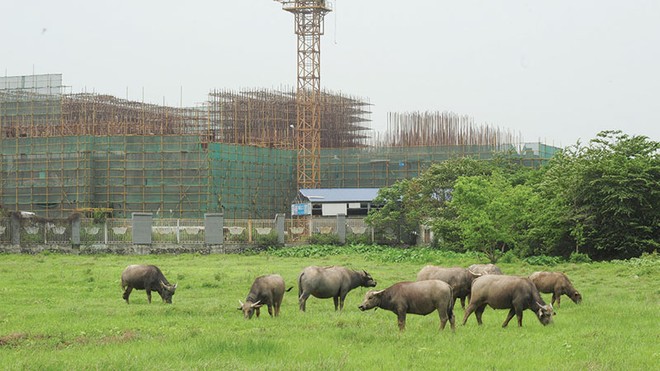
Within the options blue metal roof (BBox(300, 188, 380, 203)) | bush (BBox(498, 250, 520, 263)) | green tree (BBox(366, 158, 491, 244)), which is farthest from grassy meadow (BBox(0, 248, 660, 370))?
blue metal roof (BBox(300, 188, 380, 203))

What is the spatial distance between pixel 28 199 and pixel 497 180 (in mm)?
36989

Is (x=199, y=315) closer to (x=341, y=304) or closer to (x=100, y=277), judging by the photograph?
(x=341, y=304)

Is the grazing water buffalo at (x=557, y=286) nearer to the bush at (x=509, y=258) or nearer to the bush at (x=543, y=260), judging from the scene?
the bush at (x=543, y=260)

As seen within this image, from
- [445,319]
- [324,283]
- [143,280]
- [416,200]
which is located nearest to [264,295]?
[324,283]

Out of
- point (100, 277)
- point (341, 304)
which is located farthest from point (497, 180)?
point (341, 304)

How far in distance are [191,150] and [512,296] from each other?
50579mm

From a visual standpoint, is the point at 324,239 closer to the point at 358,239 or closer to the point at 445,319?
the point at 358,239

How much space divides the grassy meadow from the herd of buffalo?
1.32ft

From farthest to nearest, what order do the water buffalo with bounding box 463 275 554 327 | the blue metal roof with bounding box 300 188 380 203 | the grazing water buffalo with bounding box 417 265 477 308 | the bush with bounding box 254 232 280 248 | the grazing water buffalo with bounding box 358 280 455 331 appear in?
the blue metal roof with bounding box 300 188 380 203 < the bush with bounding box 254 232 280 248 < the grazing water buffalo with bounding box 417 265 477 308 < the water buffalo with bounding box 463 275 554 327 < the grazing water buffalo with bounding box 358 280 455 331

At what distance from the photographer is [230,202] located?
229ft

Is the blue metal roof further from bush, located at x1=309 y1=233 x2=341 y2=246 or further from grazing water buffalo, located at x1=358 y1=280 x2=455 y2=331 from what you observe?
grazing water buffalo, located at x1=358 y1=280 x2=455 y2=331

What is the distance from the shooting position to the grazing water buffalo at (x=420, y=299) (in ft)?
60.9

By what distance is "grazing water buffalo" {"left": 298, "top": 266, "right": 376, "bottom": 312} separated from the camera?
2253cm

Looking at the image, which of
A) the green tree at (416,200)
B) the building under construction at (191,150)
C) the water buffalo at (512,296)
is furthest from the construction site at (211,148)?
the water buffalo at (512,296)
